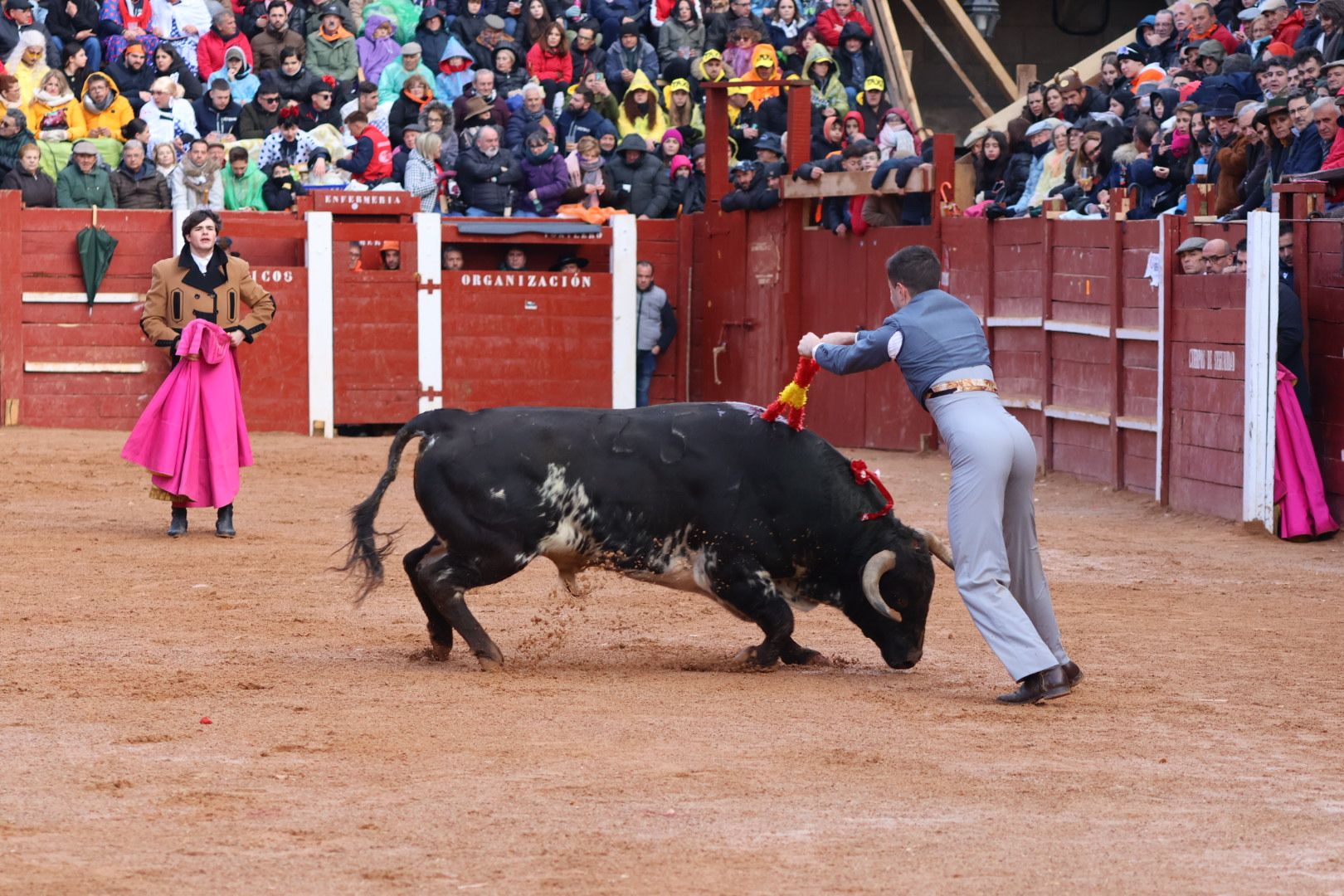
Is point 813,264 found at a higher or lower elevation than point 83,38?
lower

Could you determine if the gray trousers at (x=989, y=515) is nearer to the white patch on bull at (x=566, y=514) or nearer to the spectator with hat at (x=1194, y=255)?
the white patch on bull at (x=566, y=514)

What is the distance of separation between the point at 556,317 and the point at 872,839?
43.0 feet

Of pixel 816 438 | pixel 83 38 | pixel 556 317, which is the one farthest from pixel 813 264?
pixel 816 438

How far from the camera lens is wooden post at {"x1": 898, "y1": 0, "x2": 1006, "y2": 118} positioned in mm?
19425

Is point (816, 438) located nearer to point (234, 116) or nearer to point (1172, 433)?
point (1172, 433)

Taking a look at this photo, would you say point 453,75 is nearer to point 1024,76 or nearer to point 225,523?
point 1024,76

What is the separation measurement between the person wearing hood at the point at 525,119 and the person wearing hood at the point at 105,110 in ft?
10.7

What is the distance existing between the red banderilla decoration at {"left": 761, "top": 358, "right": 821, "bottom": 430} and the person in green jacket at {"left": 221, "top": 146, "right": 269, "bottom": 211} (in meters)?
10.9

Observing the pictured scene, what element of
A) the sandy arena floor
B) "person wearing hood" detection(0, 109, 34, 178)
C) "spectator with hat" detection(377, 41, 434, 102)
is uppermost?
"spectator with hat" detection(377, 41, 434, 102)

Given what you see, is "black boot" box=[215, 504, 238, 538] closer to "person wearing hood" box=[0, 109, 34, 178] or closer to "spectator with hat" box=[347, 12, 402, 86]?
"person wearing hood" box=[0, 109, 34, 178]

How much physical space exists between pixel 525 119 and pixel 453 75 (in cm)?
124

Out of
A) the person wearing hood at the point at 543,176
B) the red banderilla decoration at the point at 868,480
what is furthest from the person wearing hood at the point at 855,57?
the red banderilla decoration at the point at 868,480

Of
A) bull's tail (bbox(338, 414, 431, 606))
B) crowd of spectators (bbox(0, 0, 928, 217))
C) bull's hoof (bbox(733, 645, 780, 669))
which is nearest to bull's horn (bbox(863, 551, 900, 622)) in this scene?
bull's hoof (bbox(733, 645, 780, 669))

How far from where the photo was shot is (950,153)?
47.1 ft
